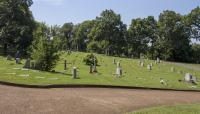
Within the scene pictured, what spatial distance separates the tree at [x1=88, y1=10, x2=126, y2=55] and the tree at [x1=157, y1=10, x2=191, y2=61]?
39.6 ft

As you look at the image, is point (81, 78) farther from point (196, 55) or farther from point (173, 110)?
point (196, 55)

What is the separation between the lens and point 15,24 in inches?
2569

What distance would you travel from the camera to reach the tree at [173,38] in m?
87.4

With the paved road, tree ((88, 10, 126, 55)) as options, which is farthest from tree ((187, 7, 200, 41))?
the paved road

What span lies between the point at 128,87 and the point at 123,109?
9.38 m

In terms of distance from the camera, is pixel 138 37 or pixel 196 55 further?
pixel 138 37

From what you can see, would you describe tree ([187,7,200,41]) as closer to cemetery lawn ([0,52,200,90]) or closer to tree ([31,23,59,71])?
cemetery lawn ([0,52,200,90])

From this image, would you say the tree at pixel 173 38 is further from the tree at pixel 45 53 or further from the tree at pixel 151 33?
the tree at pixel 45 53

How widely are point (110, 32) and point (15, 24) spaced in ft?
124

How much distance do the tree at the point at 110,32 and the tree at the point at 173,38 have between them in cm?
1208

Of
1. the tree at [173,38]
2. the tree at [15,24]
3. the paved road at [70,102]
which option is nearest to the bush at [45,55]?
the paved road at [70,102]

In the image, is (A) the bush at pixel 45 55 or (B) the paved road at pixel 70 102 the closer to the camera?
(B) the paved road at pixel 70 102

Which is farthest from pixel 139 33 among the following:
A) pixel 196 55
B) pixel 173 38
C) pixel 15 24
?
pixel 15 24

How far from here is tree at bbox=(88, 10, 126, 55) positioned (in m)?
97.8
